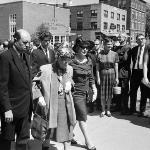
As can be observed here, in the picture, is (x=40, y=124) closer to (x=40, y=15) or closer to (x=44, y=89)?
(x=44, y=89)

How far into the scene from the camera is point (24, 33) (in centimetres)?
376

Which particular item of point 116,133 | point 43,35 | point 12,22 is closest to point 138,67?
point 116,133

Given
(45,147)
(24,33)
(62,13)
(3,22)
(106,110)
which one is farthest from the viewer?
(62,13)

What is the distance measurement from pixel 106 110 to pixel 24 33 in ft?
14.3

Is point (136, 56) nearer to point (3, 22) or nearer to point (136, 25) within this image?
point (3, 22)

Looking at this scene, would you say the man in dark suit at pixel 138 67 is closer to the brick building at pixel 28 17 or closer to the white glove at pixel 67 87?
the white glove at pixel 67 87

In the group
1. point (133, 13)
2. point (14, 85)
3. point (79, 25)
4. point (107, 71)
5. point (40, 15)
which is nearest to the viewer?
point (14, 85)

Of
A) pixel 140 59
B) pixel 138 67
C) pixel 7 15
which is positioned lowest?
pixel 138 67

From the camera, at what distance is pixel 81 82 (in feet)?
17.1

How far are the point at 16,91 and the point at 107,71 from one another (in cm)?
371

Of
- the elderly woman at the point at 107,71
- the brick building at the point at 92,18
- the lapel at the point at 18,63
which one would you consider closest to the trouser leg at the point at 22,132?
the lapel at the point at 18,63

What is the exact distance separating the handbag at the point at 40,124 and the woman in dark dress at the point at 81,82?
2.62 ft

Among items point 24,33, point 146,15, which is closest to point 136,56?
point 24,33

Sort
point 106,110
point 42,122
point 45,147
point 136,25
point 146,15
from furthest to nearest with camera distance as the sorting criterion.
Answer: point 146,15, point 136,25, point 106,110, point 45,147, point 42,122
